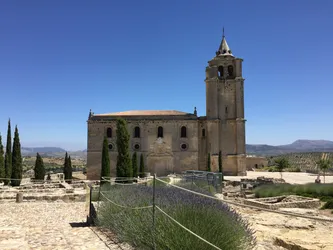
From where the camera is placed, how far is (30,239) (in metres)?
7.63

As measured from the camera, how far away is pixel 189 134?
39.9m

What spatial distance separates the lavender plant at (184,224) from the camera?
4969mm

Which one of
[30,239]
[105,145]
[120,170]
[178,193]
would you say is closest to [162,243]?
[178,193]

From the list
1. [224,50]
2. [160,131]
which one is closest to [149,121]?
[160,131]

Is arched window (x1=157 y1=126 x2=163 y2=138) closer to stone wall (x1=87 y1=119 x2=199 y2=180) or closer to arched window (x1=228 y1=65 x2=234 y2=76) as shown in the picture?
stone wall (x1=87 y1=119 x2=199 y2=180)

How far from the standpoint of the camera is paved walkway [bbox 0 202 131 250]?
6.95 metres

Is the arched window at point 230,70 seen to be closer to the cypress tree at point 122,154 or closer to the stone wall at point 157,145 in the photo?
the stone wall at point 157,145

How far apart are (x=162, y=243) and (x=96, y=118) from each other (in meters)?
36.1

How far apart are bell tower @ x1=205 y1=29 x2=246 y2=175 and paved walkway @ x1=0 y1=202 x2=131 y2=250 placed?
27.8 meters

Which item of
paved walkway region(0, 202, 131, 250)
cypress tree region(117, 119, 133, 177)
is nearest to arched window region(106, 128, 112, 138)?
cypress tree region(117, 119, 133, 177)

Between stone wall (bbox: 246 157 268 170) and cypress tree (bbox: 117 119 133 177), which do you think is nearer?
cypress tree (bbox: 117 119 133 177)

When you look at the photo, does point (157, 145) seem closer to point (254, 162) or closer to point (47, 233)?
point (254, 162)

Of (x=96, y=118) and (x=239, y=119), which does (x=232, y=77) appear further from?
(x=96, y=118)

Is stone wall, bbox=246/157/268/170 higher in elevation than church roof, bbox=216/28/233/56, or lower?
lower
